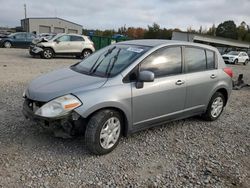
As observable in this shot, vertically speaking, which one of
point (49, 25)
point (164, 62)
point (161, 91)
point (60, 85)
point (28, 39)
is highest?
point (49, 25)

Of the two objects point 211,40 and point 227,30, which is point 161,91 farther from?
point 227,30

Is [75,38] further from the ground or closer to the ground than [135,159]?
further from the ground

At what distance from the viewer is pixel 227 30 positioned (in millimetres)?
72000

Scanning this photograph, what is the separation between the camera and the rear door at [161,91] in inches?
152

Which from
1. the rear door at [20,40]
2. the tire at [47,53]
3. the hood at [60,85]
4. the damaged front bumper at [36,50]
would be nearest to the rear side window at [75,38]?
the tire at [47,53]

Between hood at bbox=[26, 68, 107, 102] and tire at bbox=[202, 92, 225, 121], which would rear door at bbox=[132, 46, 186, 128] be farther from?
tire at bbox=[202, 92, 225, 121]

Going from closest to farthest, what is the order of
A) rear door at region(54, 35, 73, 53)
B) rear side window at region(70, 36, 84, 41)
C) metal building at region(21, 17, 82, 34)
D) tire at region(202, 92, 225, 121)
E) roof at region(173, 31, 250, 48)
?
1. tire at region(202, 92, 225, 121)
2. rear door at region(54, 35, 73, 53)
3. rear side window at region(70, 36, 84, 41)
4. roof at region(173, 31, 250, 48)
5. metal building at region(21, 17, 82, 34)

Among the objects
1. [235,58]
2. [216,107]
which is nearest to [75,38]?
[216,107]

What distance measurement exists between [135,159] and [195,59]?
2.20 metres

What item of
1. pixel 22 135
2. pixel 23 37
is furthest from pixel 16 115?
pixel 23 37

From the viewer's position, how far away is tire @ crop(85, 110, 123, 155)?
3.40m

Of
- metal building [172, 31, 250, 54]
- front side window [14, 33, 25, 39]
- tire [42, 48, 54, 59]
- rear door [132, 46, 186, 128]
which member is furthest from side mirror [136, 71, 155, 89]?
metal building [172, 31, 250, 54]

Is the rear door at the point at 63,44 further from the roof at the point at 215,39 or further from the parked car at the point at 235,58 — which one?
the roof at the point at 215,39

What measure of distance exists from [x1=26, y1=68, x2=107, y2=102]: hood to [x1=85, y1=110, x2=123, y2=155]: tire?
419mm
